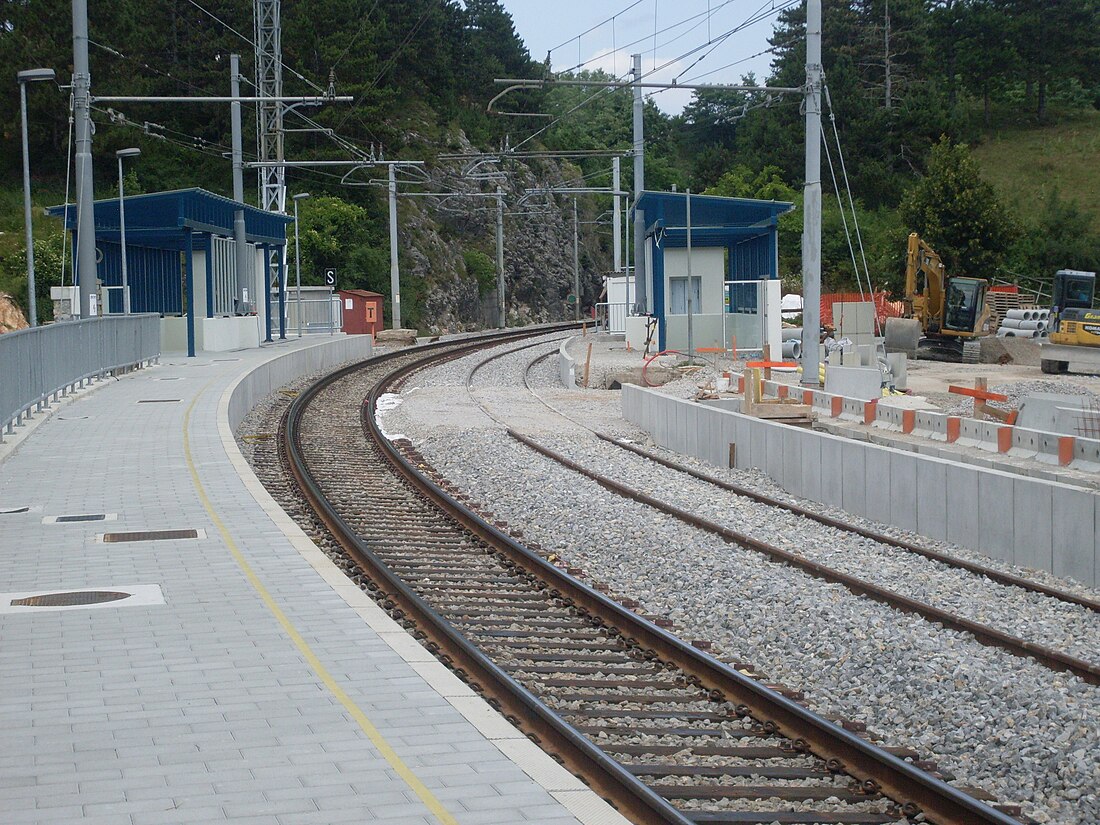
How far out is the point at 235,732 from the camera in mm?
6352

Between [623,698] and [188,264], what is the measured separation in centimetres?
3125

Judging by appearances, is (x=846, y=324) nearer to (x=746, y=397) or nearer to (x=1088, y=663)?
(x=746, y=397)

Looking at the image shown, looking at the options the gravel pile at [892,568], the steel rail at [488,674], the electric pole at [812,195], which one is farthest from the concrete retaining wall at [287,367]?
the electric pole at [812,195]

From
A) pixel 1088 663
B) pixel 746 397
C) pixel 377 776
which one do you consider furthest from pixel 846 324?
pixel 377 776

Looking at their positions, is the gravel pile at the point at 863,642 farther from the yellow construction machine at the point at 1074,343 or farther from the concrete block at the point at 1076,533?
the yellow construction machine at the point at 1074,343

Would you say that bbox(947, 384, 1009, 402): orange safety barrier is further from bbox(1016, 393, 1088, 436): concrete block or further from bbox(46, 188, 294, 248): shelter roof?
bbox(46, 188, 294, 248): shelter roof

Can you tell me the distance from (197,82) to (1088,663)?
72.6m

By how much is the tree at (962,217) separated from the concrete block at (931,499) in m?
51.2

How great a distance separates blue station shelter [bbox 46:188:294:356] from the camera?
37406 mm

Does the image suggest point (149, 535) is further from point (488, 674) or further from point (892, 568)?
point (892, 568)

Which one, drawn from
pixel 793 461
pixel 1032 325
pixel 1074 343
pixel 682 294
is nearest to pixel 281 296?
pixel 682 294

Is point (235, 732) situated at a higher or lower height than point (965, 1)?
lower

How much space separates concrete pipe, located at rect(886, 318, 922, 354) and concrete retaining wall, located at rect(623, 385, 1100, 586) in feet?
88.3

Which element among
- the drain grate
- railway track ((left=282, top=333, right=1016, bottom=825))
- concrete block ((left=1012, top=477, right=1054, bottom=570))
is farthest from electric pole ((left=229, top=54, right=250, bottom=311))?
concrete block ((left=1012, top=477, right=1054, bottom=570))
